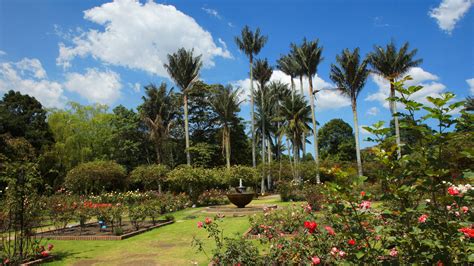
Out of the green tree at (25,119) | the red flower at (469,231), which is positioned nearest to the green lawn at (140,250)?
the red flower at (469,231)

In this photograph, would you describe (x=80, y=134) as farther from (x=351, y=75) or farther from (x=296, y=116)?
(x=351, y=75)

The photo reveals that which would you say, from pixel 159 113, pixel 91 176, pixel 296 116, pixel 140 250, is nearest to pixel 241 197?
pixel 140 250

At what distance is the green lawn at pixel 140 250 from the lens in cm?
→ 663

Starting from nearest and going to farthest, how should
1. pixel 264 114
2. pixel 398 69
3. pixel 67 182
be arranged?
pixel 67 182 < pixel 398 69 < pixel 264 114

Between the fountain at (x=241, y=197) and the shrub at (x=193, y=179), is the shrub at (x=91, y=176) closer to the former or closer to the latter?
the shrub at (x=193, y=179)

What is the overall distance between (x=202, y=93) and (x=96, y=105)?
41.6ft

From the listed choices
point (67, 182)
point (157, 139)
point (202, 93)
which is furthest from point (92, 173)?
point (202, 93)

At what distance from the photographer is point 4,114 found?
87.8ft

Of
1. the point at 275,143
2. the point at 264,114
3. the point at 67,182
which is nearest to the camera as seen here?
the point at 67,182

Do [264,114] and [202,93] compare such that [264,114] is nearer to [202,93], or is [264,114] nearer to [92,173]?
[202,93]

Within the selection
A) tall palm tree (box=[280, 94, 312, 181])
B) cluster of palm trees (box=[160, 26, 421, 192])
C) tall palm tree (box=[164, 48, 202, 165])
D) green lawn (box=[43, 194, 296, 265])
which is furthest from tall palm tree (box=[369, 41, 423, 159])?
green lawn (box=[43, 194, 296, 265])

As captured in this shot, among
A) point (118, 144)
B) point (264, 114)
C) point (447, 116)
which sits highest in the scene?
point (264, 114)

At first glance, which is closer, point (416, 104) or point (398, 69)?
point (416, 104)

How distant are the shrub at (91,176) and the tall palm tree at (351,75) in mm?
19069
